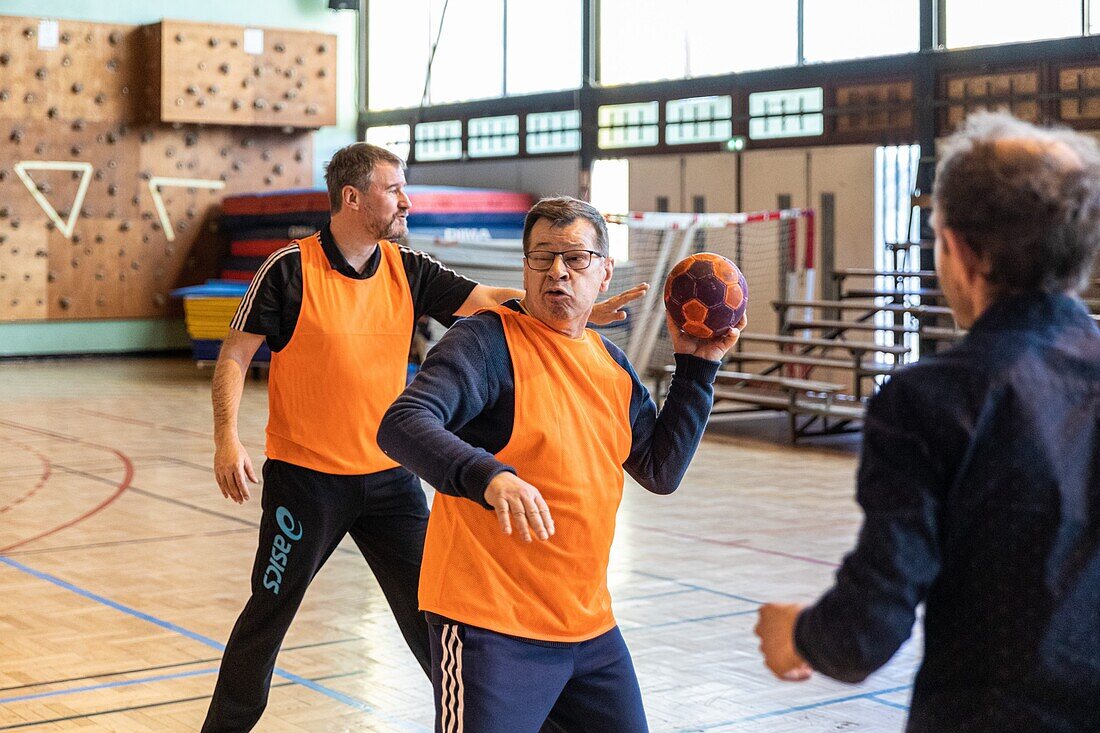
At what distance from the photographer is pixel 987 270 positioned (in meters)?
1.63

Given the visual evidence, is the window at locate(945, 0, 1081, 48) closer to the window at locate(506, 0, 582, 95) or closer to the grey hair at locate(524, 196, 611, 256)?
the window at locate(506, 0, 582, 95)

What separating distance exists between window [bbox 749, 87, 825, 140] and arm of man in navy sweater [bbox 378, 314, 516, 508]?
475 inches

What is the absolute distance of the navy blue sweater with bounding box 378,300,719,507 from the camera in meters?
2.36

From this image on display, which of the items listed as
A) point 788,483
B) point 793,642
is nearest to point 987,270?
point 793,642

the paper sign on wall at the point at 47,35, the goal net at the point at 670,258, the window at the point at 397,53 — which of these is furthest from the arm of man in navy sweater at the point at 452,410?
the window at the point at 397,53

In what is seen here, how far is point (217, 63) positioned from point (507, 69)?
374 cm

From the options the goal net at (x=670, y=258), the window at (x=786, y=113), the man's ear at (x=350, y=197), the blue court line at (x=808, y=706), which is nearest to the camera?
the man's ear at (x=350, y=197)

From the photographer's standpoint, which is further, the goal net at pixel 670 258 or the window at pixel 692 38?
the window at pixel 692 38

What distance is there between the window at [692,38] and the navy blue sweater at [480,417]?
1219 centimetres

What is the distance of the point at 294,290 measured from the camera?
12.5ft

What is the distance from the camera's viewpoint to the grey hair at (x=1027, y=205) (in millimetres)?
1588

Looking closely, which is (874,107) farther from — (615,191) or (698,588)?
(698,588)

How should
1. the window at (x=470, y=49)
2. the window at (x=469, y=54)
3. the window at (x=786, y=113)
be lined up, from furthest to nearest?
the window at (x=469, y=54), the window at (x=470, y=49), the window at (x=786, y=113)

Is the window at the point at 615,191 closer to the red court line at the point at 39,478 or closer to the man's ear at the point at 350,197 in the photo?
the red court line at the point at 39,478
